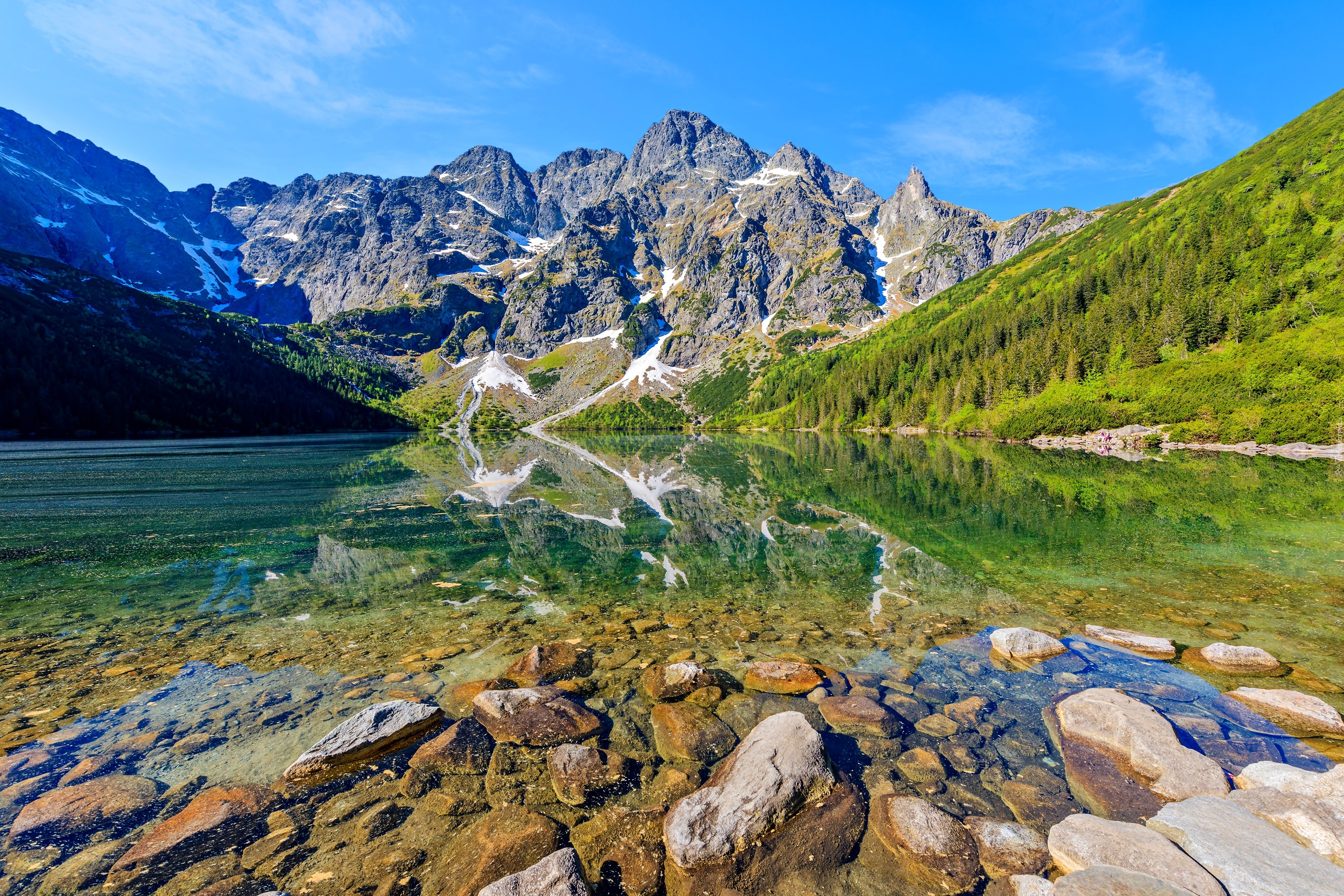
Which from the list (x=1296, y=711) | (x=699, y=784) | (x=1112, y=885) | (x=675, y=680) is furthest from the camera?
(x=675, y=680)

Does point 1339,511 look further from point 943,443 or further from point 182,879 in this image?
point 943,443

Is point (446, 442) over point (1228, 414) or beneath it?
beneath

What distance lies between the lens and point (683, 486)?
4200 cm

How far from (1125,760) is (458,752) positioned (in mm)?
9896

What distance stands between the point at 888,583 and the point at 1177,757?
936 cm

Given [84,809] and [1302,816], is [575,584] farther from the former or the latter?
[1302,816]

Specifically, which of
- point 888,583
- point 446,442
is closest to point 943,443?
point 888,583

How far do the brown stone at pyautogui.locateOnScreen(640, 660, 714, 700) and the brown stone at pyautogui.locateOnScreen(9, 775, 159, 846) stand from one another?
722cm

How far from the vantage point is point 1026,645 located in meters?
10.9

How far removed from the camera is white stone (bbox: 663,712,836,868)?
5762 millimetres

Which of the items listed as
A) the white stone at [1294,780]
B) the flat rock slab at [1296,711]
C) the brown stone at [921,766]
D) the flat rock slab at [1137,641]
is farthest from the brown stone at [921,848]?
the flat rock slab at [1137,641]

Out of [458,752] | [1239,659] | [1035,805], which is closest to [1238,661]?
[1239,659]

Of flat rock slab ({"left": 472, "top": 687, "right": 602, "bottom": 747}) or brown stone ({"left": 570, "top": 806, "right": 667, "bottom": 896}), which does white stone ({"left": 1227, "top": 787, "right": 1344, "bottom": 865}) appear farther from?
flat rock slab ({"left": 472, "top": 687, "right": 602, "bottom": 747})

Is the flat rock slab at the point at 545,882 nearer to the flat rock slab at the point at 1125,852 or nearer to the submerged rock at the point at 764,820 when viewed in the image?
the submerged rock at the point at 764,820
